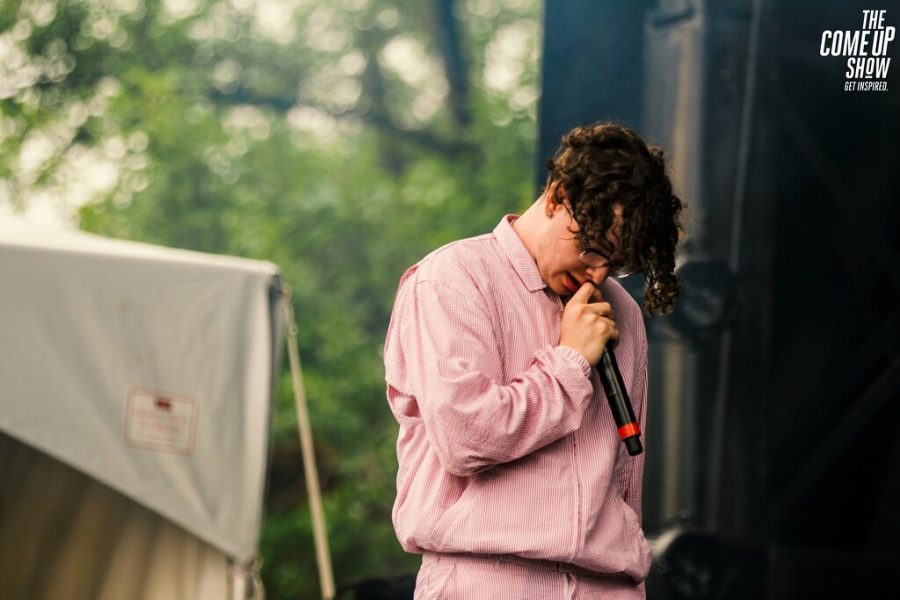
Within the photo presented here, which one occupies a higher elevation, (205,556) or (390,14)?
(390,14)

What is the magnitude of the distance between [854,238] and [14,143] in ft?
29.5

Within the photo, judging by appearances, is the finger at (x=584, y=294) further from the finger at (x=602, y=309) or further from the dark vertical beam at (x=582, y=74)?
the dark vertical beam at (x=582, y=74)

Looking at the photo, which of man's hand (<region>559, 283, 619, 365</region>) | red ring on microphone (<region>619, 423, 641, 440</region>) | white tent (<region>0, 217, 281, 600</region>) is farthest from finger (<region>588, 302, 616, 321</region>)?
white tent (<region>0, 217, 281, 600</region>)

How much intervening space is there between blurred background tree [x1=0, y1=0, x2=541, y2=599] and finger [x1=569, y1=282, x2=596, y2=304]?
846 cm

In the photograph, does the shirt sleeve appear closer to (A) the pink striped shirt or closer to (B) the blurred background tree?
(A) the pink striped shirt

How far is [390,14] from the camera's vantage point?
1259cm

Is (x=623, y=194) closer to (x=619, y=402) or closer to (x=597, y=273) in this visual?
(x=597, y=273)

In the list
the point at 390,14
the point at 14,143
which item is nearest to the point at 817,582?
the point at 14,143

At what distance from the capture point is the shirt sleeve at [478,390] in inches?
60.7

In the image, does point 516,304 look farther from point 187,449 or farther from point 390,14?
point 390,14

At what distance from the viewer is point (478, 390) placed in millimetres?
1556

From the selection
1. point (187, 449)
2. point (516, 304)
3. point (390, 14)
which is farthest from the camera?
point (390, 14)

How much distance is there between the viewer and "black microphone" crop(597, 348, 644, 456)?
5.41ft

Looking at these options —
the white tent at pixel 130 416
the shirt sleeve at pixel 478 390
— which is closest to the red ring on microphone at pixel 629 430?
the shirt sleeve at pixel 478 390
